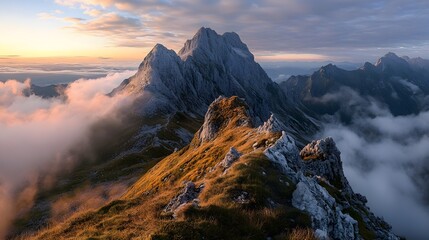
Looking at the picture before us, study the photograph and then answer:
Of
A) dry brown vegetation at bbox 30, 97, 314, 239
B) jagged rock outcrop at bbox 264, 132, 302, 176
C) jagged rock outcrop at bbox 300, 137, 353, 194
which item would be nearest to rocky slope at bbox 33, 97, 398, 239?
dry brown vegetation at bbox 30, 97, 314, 239

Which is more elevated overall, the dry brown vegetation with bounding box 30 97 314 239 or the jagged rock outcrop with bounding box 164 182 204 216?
A: the dry brown vegetation with bounding box 30 97 314 239

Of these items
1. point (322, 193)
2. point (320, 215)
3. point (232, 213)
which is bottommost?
point (322, 193)

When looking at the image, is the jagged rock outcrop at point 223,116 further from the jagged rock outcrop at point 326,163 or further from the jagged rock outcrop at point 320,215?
the jagged rock outcrop at point 320,215

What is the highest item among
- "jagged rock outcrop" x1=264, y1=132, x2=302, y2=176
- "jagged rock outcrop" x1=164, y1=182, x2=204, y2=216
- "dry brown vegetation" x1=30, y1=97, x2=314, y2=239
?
"dry brown vegetation" x1=30, y1=97, x2=314, y2=239

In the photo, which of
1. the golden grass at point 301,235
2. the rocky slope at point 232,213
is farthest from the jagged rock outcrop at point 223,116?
the golden grass at point 301,235

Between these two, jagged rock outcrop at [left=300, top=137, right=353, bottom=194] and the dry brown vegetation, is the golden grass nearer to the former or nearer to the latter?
the dry brown vegetation

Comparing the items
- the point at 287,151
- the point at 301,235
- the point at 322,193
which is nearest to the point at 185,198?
the point at 301,235

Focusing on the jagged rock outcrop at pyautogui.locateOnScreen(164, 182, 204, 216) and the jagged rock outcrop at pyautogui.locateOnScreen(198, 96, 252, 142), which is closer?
the jagged rock outcrop at pyautogui.locateOnScreen(164, 182, 204, 216)

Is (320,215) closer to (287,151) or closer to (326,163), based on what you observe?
(287,151)

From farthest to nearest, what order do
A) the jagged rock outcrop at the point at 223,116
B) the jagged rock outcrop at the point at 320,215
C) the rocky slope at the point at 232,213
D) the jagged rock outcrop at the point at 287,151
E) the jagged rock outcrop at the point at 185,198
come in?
the jagged rock outcrop at the point at 223,116
the jagged rock outcrop at the point at 287,151
the jagged rock outcrop at the point at 185,198
the jagged rock outcrop at the point at 320,215
the rocky slope at the point at 232,213

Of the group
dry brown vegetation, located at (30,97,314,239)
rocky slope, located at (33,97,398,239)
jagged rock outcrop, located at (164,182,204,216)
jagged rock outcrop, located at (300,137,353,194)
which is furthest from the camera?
jagged rock outcrop, located at (300,137,353,194)

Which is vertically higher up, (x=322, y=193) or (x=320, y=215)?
(x=320, y=215)

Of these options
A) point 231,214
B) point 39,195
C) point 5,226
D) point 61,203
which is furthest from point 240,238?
point 39,195
